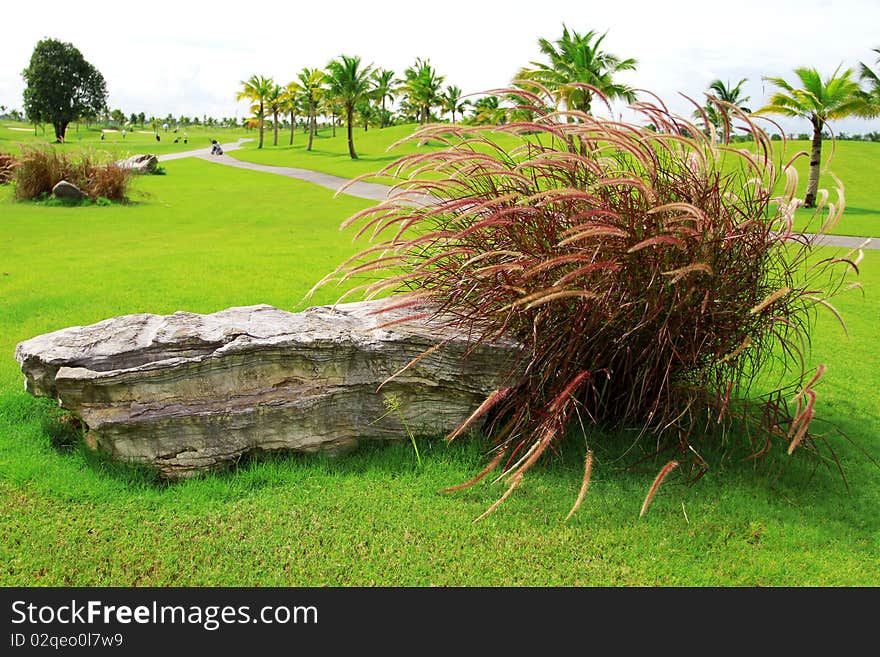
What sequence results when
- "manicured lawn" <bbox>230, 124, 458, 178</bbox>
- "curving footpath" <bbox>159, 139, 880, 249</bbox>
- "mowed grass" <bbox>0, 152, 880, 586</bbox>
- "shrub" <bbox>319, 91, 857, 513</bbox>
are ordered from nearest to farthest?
1. "mowed grass" <bbox>0, 152, 880, 586</bbox>
2. "shrub" <bbox>319, 91, 857, 513</bbox>
3. "curving footpath" <bbox>159, 139, 880, 249</bbox>
4. "manicured lawn" <bbox>230, 124, 458, 178</bbox>

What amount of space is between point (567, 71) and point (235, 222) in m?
19.4

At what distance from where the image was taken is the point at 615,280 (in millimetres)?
3615

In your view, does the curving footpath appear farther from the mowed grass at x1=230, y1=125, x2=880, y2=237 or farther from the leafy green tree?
the leafy green tree

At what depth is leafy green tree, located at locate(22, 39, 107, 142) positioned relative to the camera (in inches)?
2504

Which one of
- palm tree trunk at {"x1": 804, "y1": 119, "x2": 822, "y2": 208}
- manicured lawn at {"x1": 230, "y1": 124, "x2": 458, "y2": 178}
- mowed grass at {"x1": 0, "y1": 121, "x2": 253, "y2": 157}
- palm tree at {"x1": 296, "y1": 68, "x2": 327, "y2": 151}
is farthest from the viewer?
palm tree at {"x1": 296, "y1": 68, "x2": 327, "y2": 151}

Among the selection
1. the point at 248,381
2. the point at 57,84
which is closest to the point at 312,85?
the point at 57,84

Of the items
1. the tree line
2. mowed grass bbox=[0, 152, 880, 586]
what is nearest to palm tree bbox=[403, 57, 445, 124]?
the tree line

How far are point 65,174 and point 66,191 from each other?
1.43 m

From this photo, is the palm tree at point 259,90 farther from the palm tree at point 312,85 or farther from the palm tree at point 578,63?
the palm tree at point 578,63

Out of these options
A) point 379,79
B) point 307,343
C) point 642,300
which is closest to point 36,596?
point 307,343

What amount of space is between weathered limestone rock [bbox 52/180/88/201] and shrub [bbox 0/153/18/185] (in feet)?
12.3

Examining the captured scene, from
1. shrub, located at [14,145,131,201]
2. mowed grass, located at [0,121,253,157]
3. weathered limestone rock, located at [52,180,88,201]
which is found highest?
mowed grass, located at [0,121,253,157]

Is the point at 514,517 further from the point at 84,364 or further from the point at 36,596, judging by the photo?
the point at 84,364

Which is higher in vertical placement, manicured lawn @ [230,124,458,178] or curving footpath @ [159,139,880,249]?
manicured lawn @ [230,124,458,178]
